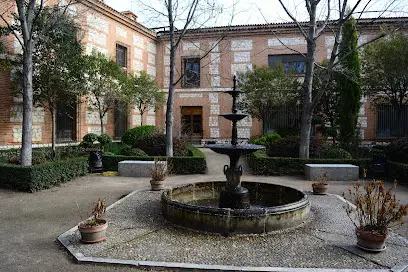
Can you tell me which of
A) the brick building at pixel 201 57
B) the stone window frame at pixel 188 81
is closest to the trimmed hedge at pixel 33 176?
the brick building at pixel 201 57

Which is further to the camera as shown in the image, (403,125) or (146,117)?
(146,117)

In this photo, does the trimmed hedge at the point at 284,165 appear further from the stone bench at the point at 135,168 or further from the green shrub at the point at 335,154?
the stone bench at the point at 135,168

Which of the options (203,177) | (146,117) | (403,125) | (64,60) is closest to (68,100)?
(64,60)

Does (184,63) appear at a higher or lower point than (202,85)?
higher

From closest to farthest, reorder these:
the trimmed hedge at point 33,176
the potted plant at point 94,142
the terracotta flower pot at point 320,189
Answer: the terracotta flower pot at point 320,189 < the trimmed hedge at point 33,176 < the potted plant at point 94,142

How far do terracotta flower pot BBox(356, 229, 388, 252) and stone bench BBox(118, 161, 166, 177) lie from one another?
21.9 ft

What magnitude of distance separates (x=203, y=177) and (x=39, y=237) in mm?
5619

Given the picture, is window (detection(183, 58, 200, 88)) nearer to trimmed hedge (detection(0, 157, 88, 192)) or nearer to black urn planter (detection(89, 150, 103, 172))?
black urn planter (detection(89, 150, 103, 172))

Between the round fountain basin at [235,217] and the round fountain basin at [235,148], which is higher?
the round fountain basin at [235,148]

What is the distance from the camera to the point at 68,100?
11734 mm

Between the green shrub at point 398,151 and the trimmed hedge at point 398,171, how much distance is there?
1.73ft

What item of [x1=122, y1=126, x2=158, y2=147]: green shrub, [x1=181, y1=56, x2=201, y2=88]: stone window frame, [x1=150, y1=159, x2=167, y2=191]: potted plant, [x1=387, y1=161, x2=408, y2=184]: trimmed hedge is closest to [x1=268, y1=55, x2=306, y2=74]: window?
[x1=181, y1=56, x2=201, y2=88]: stone window frame

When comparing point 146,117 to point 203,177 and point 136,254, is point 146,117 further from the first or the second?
point 136,254

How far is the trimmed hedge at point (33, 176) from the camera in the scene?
7.28m
